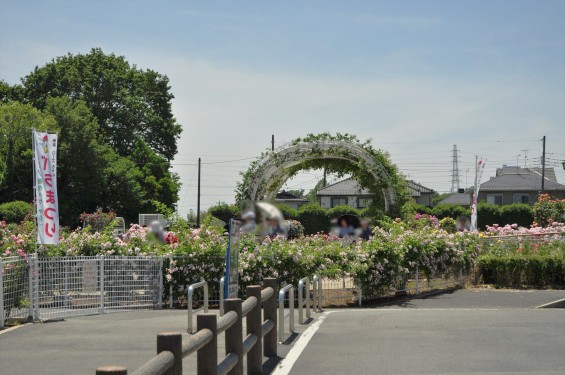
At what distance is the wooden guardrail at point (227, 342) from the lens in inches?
186

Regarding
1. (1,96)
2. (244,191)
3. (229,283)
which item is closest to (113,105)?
(1,96)

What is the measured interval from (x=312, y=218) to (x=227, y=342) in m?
38.2

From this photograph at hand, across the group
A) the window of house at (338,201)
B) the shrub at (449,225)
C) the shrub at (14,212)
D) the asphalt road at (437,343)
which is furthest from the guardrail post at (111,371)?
the window of house at (338,201)

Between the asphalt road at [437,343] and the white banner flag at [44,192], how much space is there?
19.1 feet

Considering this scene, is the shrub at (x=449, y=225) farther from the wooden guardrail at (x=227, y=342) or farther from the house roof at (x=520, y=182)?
the house roof at (x=520, y=182)

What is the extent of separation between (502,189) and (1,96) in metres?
46.1

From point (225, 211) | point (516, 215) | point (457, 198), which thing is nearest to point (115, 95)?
point (457, 198)

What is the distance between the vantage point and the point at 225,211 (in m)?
24.5

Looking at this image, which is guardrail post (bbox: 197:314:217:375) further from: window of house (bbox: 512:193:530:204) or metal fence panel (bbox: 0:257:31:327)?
window of house (bbox: 512:193:530:204)

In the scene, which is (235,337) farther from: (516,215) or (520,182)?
(520,182)

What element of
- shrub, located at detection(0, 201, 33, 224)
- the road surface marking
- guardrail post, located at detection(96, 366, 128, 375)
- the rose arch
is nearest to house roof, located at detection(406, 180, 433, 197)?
the rose arch

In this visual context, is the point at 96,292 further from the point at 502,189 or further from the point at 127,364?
the point at 502,189

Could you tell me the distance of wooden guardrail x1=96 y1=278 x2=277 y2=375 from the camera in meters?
4.72

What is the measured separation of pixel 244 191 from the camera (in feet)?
86.1
